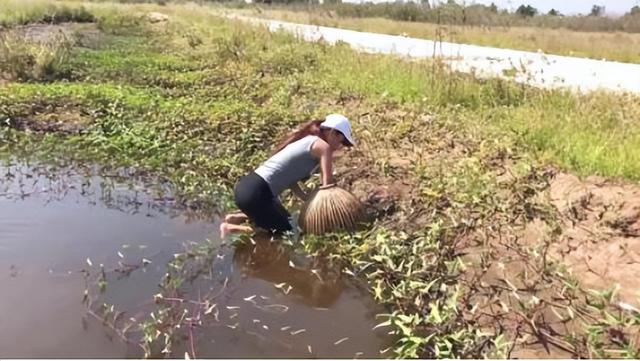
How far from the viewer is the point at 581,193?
16.6 feet

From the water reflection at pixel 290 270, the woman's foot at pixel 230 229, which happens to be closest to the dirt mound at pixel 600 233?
the water reflection at pixel 290 270

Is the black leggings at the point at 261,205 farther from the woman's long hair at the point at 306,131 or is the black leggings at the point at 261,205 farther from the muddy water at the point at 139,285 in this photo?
the woman's long hair at the point at 306,131

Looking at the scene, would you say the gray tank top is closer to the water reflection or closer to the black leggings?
the black leggings

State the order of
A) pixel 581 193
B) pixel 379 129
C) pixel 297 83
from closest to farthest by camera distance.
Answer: pixel 581 193 < pixel 379 129 < pixel 297 83

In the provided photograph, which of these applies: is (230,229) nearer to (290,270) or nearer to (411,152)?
(290,270)

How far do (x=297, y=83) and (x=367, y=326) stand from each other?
7.21 meters

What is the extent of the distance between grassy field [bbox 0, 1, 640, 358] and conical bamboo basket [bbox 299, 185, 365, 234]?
0.11 m

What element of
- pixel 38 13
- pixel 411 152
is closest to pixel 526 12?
pixel 38 13

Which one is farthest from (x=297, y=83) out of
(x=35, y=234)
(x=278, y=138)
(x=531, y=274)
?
(x=531, y=274)

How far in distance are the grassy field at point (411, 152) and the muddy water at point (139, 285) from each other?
0.92 feet

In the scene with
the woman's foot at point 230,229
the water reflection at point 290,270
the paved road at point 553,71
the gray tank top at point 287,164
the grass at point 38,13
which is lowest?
the water reflection at point 290,270

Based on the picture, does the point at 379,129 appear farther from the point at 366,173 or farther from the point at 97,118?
the point at 97,118

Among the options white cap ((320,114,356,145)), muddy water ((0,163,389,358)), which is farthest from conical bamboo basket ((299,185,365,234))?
white cap ((320,114,356,145))

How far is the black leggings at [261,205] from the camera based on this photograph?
5312mm
